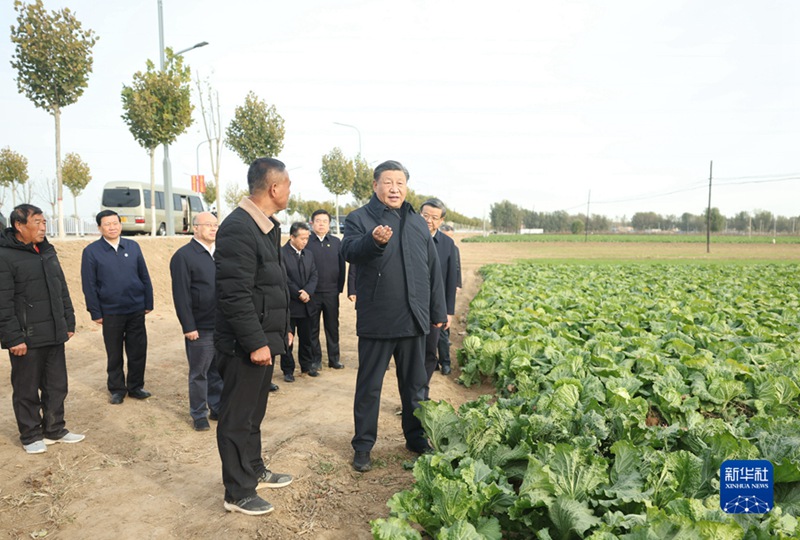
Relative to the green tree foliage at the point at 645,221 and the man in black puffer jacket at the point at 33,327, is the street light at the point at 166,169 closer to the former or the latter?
the man in black puffer jacket at the point at 33,327

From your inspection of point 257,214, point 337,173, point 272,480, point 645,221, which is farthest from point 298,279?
point 645,221

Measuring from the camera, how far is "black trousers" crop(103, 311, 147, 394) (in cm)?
570

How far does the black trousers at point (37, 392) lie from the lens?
4.52 m

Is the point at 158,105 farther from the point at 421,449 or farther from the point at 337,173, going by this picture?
the point at 337,173

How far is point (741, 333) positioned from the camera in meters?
7.24

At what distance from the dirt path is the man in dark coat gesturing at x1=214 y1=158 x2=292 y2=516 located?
31 cm

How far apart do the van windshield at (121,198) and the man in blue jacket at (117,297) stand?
1806 cm

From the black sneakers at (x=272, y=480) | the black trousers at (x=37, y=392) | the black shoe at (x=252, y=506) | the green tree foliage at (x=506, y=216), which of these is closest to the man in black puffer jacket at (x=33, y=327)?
the black trousers at (x=37, y=392)

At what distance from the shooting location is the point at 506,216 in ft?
449

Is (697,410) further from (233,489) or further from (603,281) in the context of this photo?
(603,281)

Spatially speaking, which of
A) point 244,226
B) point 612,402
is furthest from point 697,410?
point 244,226

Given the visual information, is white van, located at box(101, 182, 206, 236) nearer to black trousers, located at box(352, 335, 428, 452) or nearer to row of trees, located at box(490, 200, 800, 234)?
Answer: black trousers, located at box(352, 335, 428, 452)

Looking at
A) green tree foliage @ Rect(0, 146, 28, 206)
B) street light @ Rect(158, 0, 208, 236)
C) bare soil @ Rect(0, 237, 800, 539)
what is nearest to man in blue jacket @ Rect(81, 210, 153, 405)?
bare soil @ Rect(0, 237, 800, 539)

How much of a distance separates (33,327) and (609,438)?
15.1 ft
